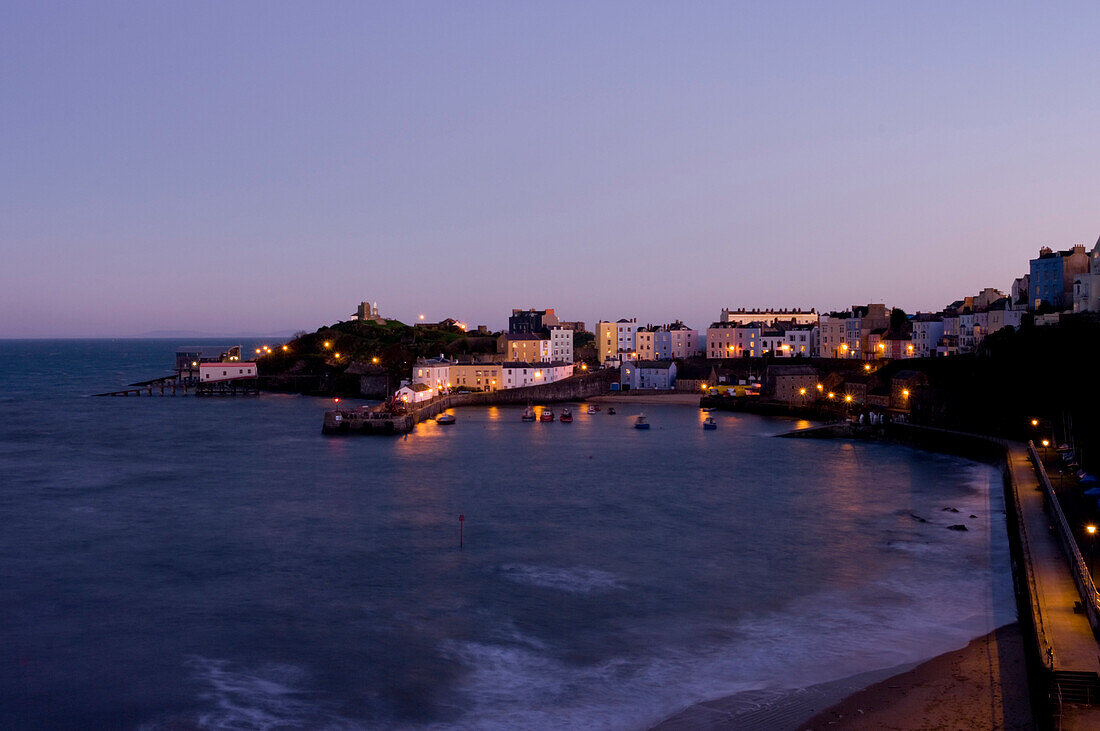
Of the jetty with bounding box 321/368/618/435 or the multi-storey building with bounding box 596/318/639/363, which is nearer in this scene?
the jetty with bounding box 321/368/618/435

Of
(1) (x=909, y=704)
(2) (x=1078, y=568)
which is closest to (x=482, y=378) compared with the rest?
(2) (x=1078, y=568)

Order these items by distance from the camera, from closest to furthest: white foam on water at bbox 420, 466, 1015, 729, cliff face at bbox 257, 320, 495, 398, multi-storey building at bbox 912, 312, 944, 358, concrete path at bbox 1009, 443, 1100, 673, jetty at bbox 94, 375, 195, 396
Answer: concrete path at bbox 1009, 443, 1100, 673 → white foam on water at bbox 420, 466, 1015, 729 → multi-storey building at bbox 912, 312, 944, 358 → jetty at bbox 94, 375, 195, 396 → cliff face at bbox 257, 320, 495, 398

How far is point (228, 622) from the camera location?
60.8 feet

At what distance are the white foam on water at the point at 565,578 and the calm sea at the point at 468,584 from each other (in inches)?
3.5

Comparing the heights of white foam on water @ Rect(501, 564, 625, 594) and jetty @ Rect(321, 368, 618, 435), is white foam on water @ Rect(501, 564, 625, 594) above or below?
below

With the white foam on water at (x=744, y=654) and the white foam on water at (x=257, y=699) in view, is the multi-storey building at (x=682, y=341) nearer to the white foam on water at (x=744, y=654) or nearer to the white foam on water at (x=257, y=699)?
the white foam on water at (x=744, y=654)

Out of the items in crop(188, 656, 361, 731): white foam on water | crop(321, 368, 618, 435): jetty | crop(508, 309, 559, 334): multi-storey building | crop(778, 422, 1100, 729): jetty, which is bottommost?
crop(188, 656, 361, 731): white foam on water

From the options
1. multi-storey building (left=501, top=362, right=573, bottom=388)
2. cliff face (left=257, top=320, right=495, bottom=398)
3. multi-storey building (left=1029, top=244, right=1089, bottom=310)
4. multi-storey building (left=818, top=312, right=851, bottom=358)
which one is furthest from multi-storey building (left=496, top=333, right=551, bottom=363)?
multi-storey building (left=1029, top=244, right=1089, bottom=310)

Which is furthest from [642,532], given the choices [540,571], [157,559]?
[157,559]

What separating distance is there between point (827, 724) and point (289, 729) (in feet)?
29.8

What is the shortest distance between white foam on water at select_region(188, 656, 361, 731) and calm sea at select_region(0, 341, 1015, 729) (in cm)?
6

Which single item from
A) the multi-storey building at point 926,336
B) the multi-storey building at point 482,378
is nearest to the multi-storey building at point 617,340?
the multi-storey building at point 482,378

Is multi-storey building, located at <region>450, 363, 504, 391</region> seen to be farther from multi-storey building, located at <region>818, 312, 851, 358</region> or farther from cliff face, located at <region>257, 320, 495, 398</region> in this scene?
multi-storey building, located at <region>818, 312, 851, 358</region>

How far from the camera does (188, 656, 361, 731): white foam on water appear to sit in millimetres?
13875
